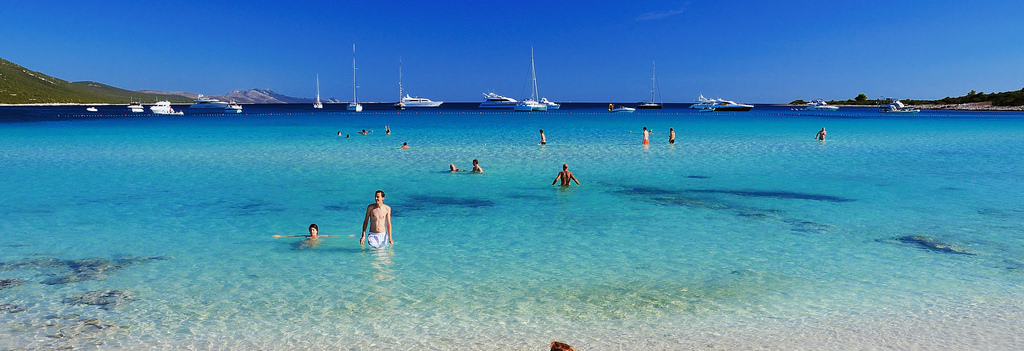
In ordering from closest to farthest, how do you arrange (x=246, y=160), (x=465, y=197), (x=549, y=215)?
1. (x=549, y=215)
2. (x=465, y=197)
3. (x=246, y=160)

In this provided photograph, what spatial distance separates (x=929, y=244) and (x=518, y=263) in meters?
9.43

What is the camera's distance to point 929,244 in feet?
51.0

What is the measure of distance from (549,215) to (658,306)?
8657 mm

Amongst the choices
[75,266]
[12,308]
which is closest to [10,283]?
[75,266]

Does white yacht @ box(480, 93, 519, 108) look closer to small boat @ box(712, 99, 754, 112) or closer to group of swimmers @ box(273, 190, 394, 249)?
small boat @ box(712, 99, 754, 112)

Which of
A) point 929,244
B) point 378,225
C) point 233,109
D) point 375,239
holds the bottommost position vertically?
point 929,244

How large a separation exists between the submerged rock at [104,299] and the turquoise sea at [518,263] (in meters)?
0.06

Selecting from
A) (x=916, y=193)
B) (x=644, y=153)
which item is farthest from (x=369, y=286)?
(x=644, y=153)

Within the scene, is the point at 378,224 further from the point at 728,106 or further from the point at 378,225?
the point at 728,106

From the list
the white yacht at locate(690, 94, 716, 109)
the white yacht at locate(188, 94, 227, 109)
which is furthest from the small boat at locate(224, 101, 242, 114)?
the white yacht at locate(690, 94, 716, 109)

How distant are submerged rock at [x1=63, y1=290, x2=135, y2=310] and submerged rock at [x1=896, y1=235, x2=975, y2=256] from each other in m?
16.0

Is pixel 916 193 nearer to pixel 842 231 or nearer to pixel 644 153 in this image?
pixel 842 231

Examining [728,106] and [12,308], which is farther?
[728,106]

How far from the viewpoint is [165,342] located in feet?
31.3
